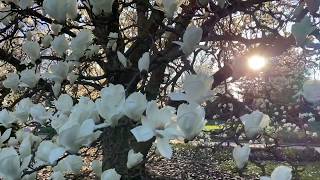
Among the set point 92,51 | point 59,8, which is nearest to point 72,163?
point 59,8

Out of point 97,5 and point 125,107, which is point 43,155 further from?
point 97,5

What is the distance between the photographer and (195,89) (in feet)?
2.89

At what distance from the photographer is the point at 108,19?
1282mm

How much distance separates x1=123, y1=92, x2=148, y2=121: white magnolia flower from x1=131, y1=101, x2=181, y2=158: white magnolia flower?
0.02m

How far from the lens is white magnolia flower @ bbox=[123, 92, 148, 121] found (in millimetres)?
822

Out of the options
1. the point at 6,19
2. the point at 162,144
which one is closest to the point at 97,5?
the point at 162,144

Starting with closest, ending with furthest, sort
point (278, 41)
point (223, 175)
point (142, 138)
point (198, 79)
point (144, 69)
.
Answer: point (142, 138) → point (198, 79) → point (144, 69) → point (278, 41) → point (223, 175)

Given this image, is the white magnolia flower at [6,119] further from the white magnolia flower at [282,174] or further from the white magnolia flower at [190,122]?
the white magnolia flower at [282,174]

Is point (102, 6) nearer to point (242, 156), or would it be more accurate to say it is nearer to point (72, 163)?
point (72, 163)

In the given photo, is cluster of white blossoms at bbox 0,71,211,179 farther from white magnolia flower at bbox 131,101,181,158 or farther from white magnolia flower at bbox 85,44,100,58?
white magnolia flower at bbox 85,44,100,58

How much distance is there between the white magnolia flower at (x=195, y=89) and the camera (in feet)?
2.88

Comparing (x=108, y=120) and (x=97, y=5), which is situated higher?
(x=97, y=5)

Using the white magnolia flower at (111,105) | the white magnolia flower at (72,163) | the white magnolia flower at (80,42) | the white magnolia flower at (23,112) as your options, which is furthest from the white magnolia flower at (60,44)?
the white magnolia flower at (111,105)

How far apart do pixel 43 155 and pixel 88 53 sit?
29.4 inches
